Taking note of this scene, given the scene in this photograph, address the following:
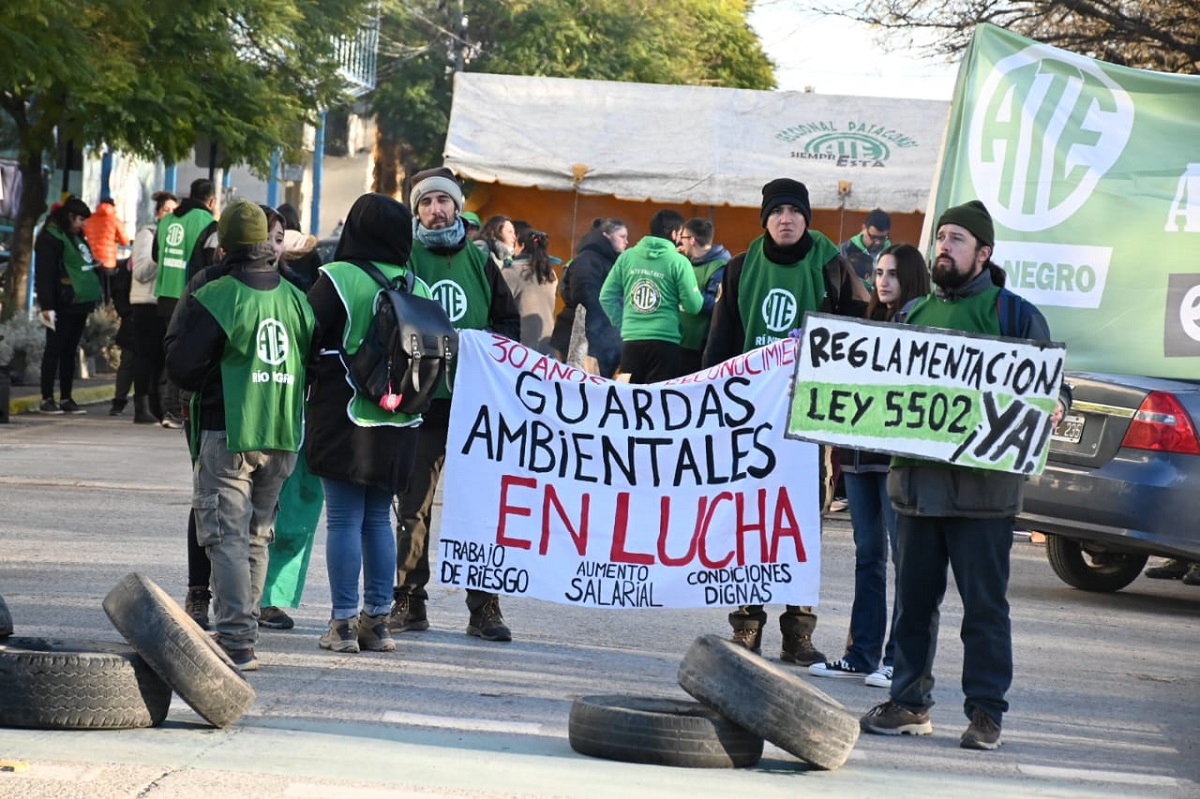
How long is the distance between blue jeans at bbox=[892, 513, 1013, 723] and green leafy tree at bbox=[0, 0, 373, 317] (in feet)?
41.1

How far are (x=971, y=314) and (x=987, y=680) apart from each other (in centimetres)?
131

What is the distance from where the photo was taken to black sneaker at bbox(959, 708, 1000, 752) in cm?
700

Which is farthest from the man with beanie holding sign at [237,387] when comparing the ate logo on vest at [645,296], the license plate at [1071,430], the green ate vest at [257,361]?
the ate logo on vest at [645,296]

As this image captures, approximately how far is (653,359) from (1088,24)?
14.8 meters

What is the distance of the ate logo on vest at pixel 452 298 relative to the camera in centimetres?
880

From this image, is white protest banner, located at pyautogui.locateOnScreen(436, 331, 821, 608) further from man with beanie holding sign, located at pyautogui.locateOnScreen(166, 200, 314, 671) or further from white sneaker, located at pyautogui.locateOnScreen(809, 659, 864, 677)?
man with beanie holding sign, located at pyautogui.locateOnScreen(166, 200, 314, 671)

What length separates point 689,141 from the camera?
2431cm

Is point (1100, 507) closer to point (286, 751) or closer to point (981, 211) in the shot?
point (981, 211)

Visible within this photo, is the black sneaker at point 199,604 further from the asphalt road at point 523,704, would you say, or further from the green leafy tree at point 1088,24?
the green leafy tree at point 1088,24

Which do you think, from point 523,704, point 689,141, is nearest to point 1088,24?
point 689,141

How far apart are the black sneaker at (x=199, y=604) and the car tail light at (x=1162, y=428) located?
5118mm

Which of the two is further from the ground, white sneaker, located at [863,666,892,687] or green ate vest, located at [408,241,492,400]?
green ate vest, located at [408,241,492,400]

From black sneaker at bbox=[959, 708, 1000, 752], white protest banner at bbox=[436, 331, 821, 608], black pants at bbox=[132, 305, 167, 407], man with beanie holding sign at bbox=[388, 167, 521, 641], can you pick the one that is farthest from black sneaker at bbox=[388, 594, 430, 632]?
black pants at bbox=[132, 305, 167, 407]

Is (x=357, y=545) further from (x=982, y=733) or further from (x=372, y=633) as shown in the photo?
(x=982, y=733)
